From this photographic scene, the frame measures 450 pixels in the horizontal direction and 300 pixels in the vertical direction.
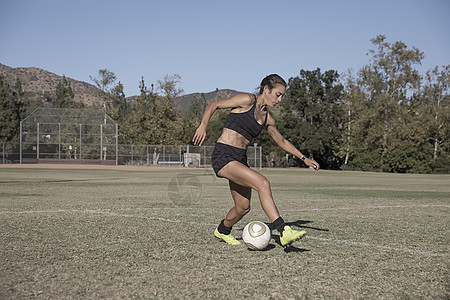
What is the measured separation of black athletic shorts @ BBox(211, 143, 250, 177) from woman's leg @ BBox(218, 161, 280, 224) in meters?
0.07

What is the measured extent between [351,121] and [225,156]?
64.7 metres

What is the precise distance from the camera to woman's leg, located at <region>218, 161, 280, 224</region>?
5484 millimetres

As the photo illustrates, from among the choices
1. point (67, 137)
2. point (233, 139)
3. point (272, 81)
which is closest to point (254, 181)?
point (233, 139)

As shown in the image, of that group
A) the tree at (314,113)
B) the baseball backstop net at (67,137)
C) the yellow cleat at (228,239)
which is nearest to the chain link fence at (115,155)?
the baseball backstop net at (67,137)

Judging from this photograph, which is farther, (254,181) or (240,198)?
(240,198)

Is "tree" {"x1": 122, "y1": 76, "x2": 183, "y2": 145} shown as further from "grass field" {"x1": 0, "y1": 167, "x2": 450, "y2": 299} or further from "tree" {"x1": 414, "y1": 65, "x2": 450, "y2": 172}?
"grass field" {"x1": 0, "y1": 167, "x2": 450, "y2": 299}

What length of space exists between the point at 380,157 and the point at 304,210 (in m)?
53.9

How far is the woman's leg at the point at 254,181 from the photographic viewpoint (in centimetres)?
548

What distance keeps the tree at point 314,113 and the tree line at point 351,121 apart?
0.48 ft

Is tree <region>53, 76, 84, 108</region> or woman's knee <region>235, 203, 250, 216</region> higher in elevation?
tree <region>53, 76, 84, 108</region>

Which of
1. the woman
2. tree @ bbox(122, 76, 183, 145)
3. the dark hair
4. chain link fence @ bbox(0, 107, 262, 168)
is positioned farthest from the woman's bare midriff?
tree @ bbox(122, 76, 183, 145)

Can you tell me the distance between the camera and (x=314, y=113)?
7119cm

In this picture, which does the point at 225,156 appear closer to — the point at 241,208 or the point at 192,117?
the point at 241,208

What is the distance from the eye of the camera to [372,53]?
62656 millimetres
